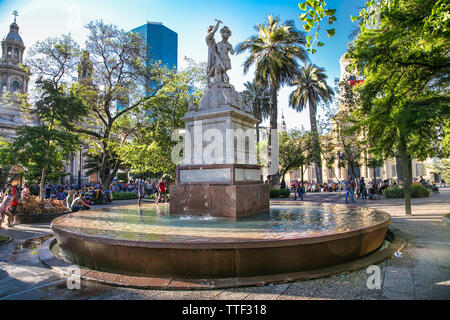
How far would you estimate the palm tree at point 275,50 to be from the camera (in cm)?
→ 2333

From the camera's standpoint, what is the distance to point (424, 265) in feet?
13.5

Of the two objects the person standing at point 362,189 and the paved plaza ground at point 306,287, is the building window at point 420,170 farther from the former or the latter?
the paved plaza ground at point 306,287

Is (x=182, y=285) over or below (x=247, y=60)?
below

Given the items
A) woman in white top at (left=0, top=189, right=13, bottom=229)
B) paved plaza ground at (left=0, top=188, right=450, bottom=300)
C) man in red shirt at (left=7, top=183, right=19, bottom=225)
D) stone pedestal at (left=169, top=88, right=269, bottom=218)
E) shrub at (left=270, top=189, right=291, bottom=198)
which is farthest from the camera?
shrub at (left=270, top=189, right=291, bottom=198)

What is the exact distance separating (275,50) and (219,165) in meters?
19.5

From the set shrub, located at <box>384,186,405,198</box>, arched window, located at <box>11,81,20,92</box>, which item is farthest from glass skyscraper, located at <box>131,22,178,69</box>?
shrub, located at <box>384,186,405,198</box>

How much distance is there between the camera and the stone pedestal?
6.67m

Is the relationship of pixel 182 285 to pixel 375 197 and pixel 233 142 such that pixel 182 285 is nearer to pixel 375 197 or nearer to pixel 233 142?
pixel 233 142

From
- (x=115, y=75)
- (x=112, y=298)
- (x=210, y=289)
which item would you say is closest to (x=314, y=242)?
(x=210, y=289)

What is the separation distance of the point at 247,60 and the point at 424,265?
23947 millimetres

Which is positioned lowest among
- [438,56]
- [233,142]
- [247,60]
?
[233,142]

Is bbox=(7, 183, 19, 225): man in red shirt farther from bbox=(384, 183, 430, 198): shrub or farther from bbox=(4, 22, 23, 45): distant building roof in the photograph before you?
bbox=(4, 22, 23, 45): distant building roof

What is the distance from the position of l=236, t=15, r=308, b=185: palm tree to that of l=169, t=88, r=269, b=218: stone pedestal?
1715 centimetres

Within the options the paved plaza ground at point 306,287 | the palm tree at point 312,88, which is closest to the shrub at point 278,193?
the palm tree at point 312,88
